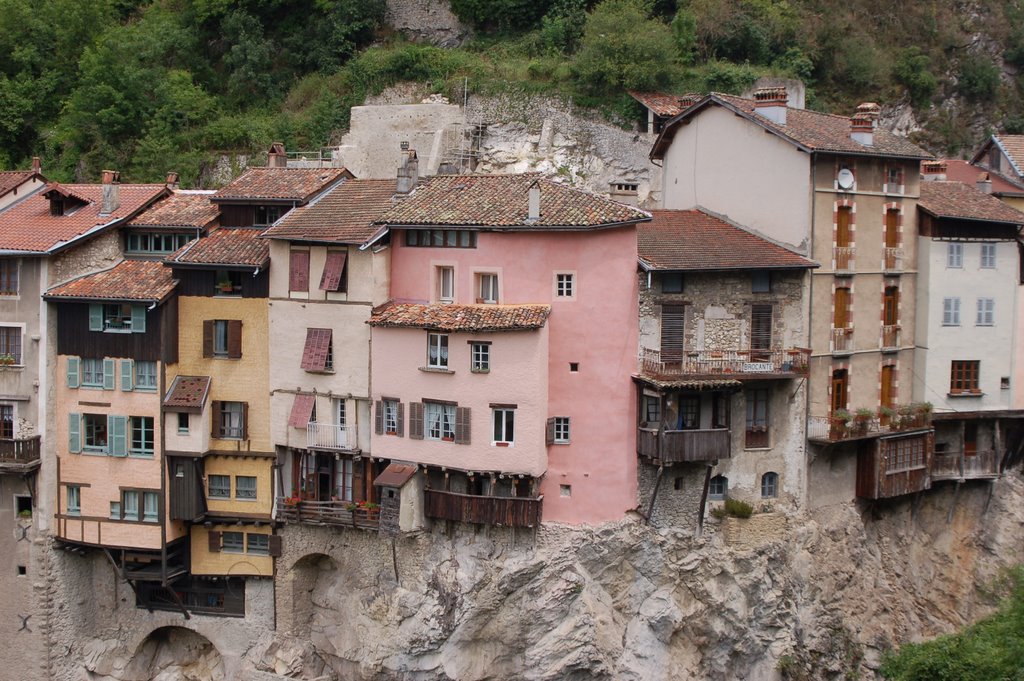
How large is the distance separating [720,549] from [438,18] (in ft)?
120

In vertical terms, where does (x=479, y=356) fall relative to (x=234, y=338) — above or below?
below

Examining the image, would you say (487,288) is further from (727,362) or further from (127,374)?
(127,374)

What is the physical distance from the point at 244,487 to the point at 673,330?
14.2 m

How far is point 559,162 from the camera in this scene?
55.3 metres

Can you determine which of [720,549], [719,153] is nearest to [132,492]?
[720,549]

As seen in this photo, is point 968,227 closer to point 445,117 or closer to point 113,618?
point 445,117

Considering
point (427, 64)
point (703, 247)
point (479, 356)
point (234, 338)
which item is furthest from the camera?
point (427, 64)

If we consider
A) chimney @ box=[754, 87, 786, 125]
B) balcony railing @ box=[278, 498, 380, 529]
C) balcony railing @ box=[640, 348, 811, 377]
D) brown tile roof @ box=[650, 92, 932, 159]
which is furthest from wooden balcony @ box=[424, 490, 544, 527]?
chimney @ box=[754, 87, 786, 125]

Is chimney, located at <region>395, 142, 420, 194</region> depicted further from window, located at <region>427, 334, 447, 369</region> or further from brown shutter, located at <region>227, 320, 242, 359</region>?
brown shutter, located at <region>227, 320, 242, 359</region>

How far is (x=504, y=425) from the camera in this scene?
35.3 metres

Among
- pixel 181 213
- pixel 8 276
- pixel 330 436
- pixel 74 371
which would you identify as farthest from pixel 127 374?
pixel 330 436

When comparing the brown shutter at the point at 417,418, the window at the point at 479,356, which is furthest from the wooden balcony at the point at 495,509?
the window at the point at 479,356

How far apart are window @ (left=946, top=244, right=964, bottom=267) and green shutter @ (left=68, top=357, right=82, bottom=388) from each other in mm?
28063

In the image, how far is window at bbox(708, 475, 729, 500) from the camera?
38156 millimetres
